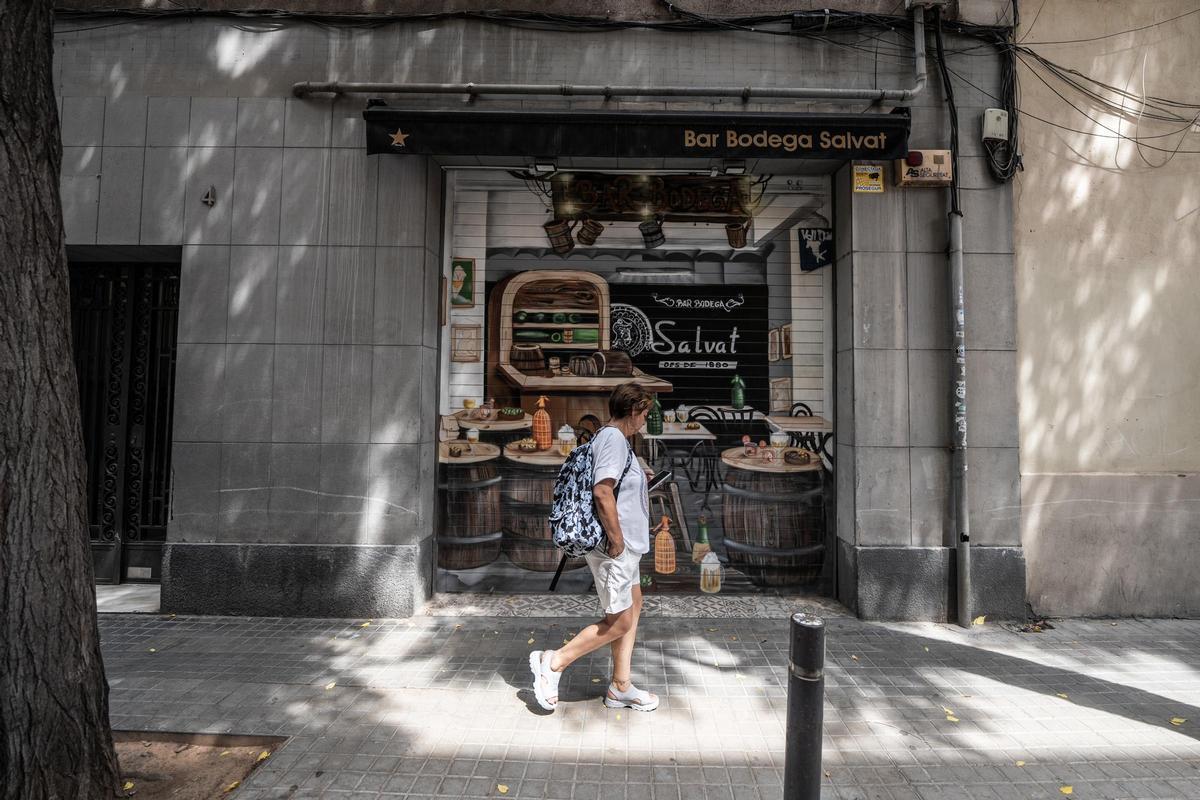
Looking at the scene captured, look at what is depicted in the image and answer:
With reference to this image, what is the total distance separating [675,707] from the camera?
376 cm

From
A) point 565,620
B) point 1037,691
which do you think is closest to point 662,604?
point 565,620


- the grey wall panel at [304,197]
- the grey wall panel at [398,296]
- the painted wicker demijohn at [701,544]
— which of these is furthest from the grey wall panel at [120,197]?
the painted wicker demijohn at [701,544]

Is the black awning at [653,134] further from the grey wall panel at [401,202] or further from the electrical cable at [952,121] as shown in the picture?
the electrical cable at [952,121]

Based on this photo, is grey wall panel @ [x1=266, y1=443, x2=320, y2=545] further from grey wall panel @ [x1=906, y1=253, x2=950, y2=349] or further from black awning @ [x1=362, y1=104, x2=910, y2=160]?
grey wall panel @ [x1=906, y1=253, x2=950, y2=349]

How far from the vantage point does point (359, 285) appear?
5531 millimetres

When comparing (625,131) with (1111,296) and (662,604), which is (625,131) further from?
(1111,296)

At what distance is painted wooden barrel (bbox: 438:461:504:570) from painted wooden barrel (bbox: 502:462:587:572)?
11 centimetres

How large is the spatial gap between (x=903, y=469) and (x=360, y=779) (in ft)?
15.4

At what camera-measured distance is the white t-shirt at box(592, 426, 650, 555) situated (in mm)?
3516

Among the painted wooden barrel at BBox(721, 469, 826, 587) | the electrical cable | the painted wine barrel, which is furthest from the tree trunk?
the electrical cable

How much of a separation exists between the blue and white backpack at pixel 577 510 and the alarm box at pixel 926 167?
3.90 metres

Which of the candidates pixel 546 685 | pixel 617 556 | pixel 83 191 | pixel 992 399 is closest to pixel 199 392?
pixel 83 191

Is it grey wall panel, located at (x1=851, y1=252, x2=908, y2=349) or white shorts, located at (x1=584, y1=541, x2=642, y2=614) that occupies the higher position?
grey wall panel, located at (x1=851, y1=252, x2=908, y2=349)

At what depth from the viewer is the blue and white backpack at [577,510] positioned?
137 inches
